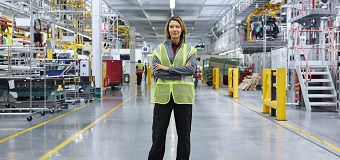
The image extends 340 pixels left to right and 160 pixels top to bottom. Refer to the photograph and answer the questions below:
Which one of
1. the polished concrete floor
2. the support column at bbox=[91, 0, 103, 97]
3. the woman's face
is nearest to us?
the woman's face

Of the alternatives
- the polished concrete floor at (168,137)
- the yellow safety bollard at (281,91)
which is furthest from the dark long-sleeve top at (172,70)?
the yellow safety bollard at (281,91)

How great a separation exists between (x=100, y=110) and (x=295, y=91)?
6088 millimetres

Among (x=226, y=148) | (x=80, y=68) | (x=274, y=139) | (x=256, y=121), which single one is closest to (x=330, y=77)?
(x=256, y=121)

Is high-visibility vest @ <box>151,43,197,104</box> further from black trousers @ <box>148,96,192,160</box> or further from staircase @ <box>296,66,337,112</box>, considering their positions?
staircase @ <box>296,66,337,112</box>

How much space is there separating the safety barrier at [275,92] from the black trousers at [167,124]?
19.1ft

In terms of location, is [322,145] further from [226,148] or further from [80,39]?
[80,39]

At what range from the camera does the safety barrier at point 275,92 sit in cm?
937

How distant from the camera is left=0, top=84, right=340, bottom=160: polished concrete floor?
18.3 feet

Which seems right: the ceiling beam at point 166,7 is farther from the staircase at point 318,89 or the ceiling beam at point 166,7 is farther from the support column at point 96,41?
the staircase at point 318,89

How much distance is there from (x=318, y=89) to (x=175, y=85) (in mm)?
8792

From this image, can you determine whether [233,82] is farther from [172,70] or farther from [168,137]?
[172,70]

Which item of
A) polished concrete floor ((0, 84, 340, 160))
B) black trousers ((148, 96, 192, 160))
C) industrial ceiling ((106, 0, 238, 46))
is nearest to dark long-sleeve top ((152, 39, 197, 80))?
black trousers ((148, 96, 192, 160))

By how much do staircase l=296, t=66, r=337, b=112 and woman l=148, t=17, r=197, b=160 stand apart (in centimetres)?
840

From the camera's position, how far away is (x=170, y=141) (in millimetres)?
6559
